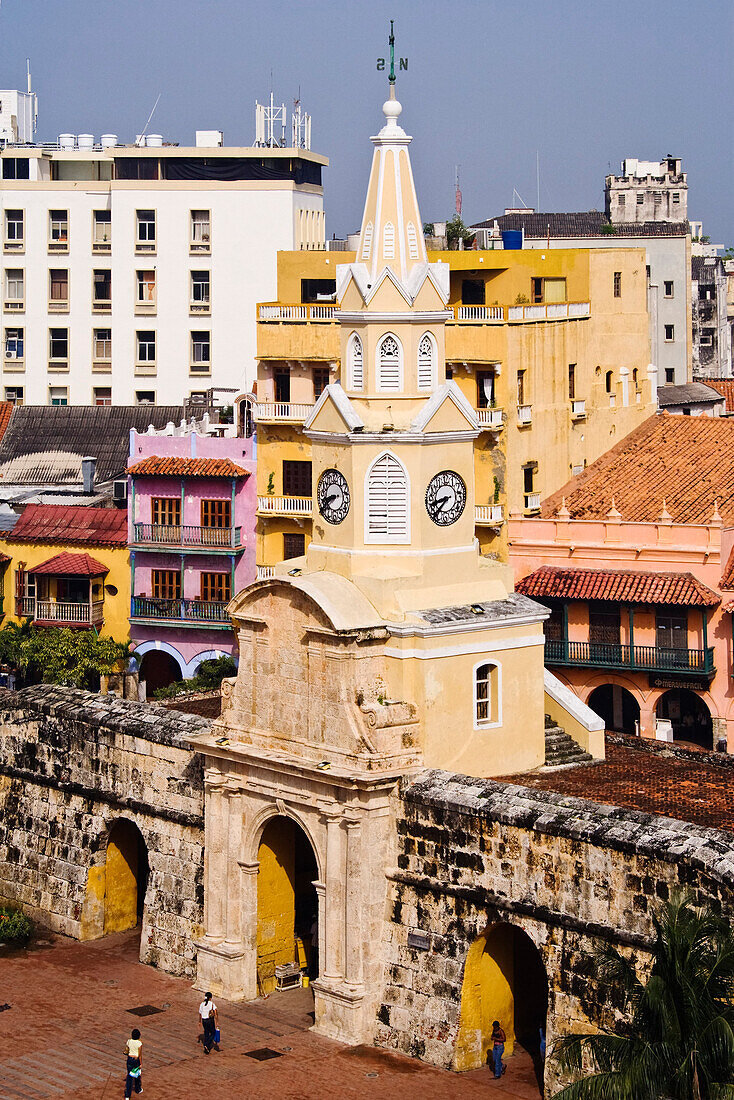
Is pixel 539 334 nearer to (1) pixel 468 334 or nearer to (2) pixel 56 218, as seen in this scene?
(1) pixel 468 334

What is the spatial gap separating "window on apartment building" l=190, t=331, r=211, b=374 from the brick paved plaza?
192ft

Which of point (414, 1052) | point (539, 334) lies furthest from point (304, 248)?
point (414, 1052)

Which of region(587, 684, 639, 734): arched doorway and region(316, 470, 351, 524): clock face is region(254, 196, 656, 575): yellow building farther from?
region(316, 470, 351, 524): clock face

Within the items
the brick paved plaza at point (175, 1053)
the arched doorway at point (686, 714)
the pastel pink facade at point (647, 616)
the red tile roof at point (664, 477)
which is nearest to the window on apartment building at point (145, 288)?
the red tile roof at point (664, 477)

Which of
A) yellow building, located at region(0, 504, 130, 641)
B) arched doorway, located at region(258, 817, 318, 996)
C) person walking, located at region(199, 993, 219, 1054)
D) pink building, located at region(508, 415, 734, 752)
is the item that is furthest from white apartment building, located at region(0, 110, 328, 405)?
person walking, located at region(199, 993, 219, 1054)

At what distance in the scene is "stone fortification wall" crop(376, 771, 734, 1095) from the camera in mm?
47594

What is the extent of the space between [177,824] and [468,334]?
28.6 m

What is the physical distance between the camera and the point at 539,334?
279ft

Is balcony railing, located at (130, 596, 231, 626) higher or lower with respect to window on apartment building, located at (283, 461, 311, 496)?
lower

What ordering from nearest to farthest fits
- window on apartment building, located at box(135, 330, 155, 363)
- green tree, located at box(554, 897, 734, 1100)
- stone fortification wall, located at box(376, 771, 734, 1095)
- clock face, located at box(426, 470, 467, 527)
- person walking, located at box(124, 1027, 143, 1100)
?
green tree, located at box(554, 897, 734, 1100), stone fortification wall, located at box(376, 771, 734, 1095), person walking, located at box(124, 1027, 143, 1100), clock face, located at box(426, 470, 467, 527), window on apartment building, located at box(135, 330, 155, 363)

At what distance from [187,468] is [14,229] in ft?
105

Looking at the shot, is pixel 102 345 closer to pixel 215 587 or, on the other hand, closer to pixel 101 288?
pixel 101 288

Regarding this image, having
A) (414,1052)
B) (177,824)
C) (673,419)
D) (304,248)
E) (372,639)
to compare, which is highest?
(304,248)

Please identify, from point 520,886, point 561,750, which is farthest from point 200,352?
point 520,886
